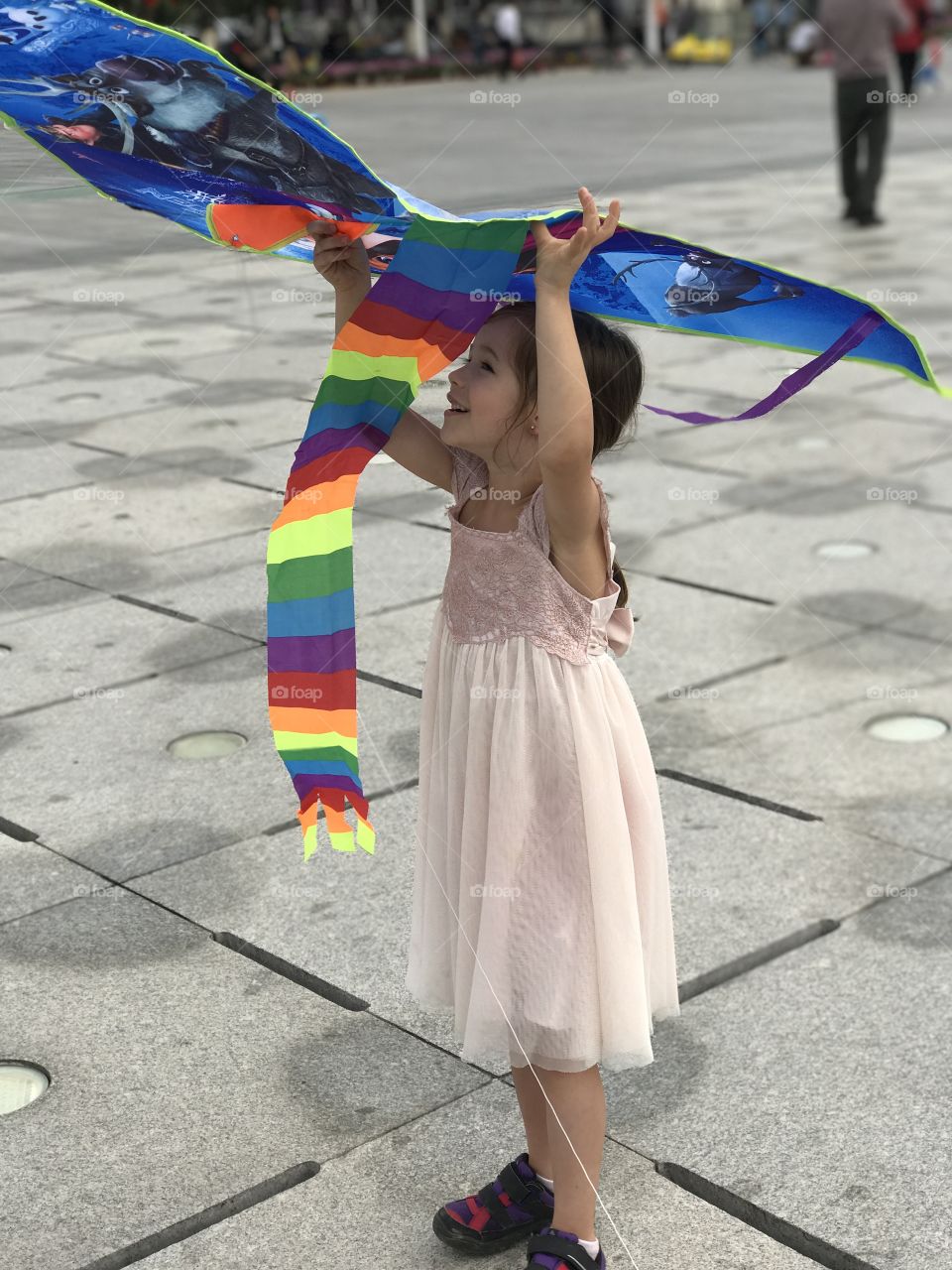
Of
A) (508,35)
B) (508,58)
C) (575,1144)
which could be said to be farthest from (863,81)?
(508,58)

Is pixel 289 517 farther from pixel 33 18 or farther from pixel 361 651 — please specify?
pixel 361 651

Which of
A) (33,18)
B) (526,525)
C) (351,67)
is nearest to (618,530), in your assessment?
(526,525)

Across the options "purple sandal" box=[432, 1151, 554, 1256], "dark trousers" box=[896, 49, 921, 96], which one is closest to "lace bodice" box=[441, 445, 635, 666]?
"purple sandal" box=[432, 1151, 554, 1256]

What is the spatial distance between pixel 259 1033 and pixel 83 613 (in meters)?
2.63

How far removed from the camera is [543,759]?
2.43 meters

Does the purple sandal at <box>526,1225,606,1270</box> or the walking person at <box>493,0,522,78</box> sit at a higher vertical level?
the walking person at <box>493,0,522,78</box>

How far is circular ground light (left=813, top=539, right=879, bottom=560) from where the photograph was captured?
238 inches

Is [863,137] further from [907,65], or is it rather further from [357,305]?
[357,305]

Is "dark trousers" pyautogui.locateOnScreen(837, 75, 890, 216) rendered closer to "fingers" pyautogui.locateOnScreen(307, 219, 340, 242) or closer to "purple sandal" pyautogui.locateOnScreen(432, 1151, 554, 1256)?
"fingers" pyautogui.locateOnScreen(307, 219, 340, 242)

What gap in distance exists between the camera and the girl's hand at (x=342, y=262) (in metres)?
2.44

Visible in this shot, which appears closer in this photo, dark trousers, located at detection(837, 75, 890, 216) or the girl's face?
the girl's face

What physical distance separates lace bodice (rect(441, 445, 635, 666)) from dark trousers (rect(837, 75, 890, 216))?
11951 mm

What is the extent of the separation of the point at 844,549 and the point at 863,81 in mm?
8860

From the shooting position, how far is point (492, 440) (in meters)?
2.42
